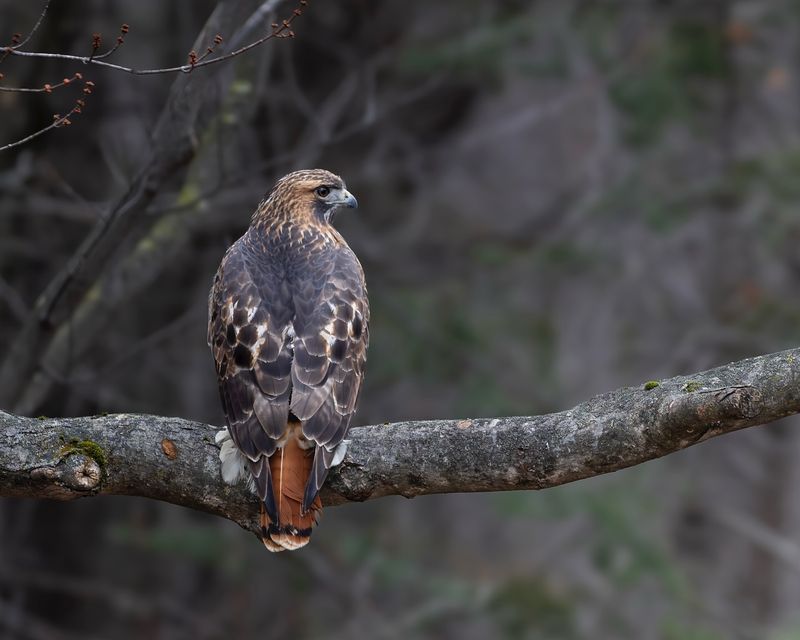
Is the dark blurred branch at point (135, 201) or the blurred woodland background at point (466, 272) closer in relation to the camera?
the dark blurred branch at point (135, 201)

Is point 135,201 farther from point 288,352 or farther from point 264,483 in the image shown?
point 264,483

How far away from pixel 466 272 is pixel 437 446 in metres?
7.29

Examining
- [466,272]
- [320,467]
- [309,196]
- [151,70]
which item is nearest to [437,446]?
[320,467]

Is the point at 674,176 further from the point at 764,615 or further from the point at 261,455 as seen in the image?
the point at 261,455

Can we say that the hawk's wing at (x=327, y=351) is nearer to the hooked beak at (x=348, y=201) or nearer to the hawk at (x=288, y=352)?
the hawk at (x=288, y=352)

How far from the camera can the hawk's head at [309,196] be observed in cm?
616

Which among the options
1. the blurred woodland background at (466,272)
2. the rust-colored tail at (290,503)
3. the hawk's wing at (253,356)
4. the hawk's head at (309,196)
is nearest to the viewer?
the rust-colored tail at (290,503)

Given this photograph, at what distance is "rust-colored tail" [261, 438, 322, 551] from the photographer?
4.35 m

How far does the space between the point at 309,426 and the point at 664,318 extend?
30.0ft

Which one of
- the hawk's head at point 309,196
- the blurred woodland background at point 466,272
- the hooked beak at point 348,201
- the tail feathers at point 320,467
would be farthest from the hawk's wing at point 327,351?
the blurred woodland background at point 466,272

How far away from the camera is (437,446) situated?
4.28m

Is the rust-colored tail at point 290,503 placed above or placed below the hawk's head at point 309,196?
below

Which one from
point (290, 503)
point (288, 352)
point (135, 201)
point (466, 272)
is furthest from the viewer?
point (466, 272)

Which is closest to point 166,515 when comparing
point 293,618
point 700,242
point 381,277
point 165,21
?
point 293,618
